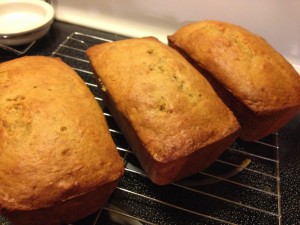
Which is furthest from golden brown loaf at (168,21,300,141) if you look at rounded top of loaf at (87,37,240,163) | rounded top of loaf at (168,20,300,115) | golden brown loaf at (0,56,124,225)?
golden brown loaf at (0,56,124,225)

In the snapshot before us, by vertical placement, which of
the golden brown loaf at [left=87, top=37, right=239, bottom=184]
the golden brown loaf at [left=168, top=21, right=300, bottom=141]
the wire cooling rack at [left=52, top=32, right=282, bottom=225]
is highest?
the golden brown loaf at [left=168, top=21, right=300, bottom=141]

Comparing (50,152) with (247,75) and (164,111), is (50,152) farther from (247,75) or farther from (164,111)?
(247,75)

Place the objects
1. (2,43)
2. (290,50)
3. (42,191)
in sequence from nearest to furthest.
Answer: (42,191) < (2,43) < (290,50)

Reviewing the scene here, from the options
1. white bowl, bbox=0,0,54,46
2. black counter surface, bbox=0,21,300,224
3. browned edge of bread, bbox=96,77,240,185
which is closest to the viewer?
browned edge of bread, bbox=96,77,240,185

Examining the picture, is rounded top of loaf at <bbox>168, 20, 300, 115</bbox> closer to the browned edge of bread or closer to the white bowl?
the browned edge of bread

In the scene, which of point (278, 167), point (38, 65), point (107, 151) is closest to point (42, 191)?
point (107, 151)

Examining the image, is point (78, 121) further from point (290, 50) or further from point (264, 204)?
point (290, 50)

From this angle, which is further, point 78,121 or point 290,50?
point 290,50
